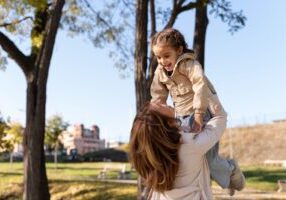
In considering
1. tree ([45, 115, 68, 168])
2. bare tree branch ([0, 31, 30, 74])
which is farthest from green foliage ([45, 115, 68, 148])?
bare tree branch ([0, 31, 30, 74])

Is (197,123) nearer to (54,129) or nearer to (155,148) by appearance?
(155,148)

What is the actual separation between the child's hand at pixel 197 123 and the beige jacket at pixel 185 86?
0.03 meters

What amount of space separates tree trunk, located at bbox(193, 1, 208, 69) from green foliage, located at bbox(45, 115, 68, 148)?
4240 centimetres

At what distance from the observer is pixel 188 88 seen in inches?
163

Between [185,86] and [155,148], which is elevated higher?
[185,86]

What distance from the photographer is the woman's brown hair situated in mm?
3289

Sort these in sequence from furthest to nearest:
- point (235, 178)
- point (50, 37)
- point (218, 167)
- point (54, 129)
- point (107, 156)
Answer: point (107, 156)
point (54, 129)
point (50, 37)
point (235, 178)
point (218, 167)

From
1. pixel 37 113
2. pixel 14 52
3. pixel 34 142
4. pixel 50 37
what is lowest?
pixel 34 142

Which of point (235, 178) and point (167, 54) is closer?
point (167, 54)

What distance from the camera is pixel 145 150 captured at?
329cm

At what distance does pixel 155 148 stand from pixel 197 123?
21.8 inches

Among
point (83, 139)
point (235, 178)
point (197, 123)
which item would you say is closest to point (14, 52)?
point (235, 178)

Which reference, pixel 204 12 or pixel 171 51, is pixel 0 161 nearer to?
pixel 204 12

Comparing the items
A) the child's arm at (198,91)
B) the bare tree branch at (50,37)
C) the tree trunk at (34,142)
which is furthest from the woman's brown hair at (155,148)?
the tree trunk at (34,142)
